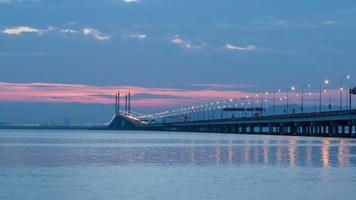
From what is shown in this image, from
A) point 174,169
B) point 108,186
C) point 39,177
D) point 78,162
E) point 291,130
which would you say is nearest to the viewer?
point 108,186

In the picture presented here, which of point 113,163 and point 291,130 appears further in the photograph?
point 291,130

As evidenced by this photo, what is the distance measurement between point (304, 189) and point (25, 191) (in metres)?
11.8

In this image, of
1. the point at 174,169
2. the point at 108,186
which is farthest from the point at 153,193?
the point at 174,169

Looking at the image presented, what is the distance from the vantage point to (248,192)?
113 feet

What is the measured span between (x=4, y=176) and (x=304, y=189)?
15.5 meters

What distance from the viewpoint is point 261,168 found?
50.0 m

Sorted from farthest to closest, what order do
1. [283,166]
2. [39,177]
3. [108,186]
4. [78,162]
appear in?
1. [78,162]
2. [283,166]
3. [39,177]
4. [108,186]

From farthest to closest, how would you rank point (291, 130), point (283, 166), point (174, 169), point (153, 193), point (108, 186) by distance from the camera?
1. point (291, 130)
2. point (283, 166)
3. point (174, 169)
4. point (108, 186)
5. point (153, 193)

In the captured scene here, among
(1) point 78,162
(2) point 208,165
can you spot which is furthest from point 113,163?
(2) point 208,165

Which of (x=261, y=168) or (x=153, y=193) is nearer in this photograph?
(x=153, y=193)

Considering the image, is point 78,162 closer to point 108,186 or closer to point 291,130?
point 108,186

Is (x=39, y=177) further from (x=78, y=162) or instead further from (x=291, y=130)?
(x=291, y=130)

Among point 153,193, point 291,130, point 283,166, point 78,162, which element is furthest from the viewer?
point 291,130

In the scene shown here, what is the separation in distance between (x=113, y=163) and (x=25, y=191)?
20.2m
